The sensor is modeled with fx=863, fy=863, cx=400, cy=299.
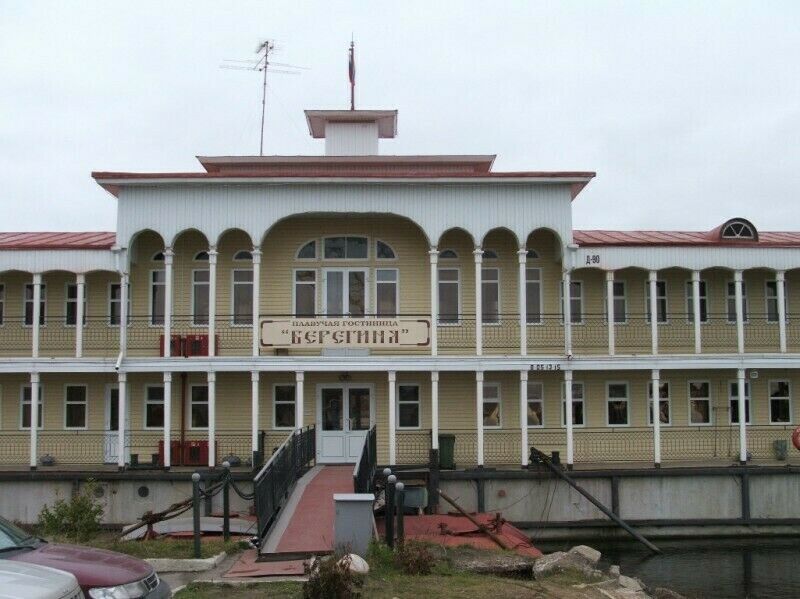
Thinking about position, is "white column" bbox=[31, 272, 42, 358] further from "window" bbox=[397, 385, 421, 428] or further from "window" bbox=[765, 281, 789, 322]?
"window" bbox=[765, 281, 789, 322]

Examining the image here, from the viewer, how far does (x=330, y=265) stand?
25.8 m

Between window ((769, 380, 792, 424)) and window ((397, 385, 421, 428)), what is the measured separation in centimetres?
1078

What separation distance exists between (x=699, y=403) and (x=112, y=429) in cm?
1762

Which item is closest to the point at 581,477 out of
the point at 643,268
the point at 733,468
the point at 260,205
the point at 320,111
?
the point at 733,468

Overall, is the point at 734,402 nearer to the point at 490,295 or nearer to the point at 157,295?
the point at 490,295

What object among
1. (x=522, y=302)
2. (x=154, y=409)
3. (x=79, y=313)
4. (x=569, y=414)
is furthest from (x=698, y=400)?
(x=79, y=313)

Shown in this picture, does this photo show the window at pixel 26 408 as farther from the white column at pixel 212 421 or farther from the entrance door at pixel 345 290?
the entrance door at pixel 345 290

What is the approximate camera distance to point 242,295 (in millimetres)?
25844

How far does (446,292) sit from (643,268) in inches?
226

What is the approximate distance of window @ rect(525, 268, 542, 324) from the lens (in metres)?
25.9

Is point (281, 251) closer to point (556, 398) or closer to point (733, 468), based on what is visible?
point (556, 398)

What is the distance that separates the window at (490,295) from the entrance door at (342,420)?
13.6 ft

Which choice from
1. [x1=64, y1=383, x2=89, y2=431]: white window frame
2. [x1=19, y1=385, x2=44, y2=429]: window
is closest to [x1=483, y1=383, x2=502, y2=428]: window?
[x1=64, y1=383, x2=89, y2=431]: white window frame

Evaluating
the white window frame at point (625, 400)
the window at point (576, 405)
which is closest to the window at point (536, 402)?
the window at point (576, 405)
